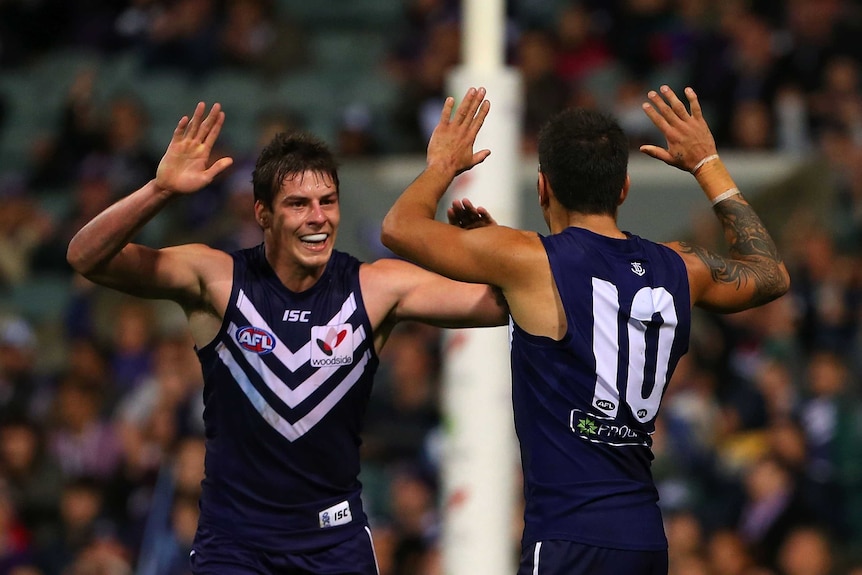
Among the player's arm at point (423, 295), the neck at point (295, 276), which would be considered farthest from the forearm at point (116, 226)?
the player's arm at point (423, 295)

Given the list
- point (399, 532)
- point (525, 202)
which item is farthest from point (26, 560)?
point (525, 202)

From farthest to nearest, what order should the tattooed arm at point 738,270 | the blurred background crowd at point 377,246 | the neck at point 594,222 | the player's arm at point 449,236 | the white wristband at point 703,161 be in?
the blurred background crowd at point 377,246 → the white wristband at point 703,161 → the tattooed arm at point 738,270 → the neck at point 594,222 → the player's arm at point 449,236

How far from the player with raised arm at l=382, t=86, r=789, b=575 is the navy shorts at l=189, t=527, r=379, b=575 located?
0.91 m

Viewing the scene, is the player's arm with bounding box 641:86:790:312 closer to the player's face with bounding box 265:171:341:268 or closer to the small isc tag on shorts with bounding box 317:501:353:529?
the player's face with bounding box 265:171:341:268

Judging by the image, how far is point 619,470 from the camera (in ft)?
14.8

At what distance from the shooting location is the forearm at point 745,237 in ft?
15.9

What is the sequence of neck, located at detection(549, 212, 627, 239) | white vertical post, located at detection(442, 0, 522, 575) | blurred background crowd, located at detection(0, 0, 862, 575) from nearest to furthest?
1. neck, located at detection(549, 212, 627, 239)
2. white vertical post, located at detection(442, 0, 522, 575)
3. blurred background crowd, located at detection(0, 0, 862, 575)

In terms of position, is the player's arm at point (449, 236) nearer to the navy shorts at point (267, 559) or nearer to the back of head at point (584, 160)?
the back of head at point (584, 160)

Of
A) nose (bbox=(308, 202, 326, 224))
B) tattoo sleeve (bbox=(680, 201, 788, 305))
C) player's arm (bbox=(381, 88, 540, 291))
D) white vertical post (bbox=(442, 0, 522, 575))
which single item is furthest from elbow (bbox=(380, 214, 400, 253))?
white vertical post (bbox=(442, 0, 522, 575))

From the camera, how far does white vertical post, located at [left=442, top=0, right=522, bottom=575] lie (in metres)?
6.65

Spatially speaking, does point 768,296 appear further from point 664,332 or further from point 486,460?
point 486,460

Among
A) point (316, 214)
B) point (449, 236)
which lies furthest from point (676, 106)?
point (316, 214)

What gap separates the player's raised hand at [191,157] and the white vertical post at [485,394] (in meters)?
1.91

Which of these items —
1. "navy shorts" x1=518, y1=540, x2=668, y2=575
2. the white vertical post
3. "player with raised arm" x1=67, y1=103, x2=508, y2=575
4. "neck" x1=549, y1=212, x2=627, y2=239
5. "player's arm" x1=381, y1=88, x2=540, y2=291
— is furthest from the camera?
the white vertical post
